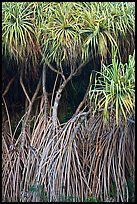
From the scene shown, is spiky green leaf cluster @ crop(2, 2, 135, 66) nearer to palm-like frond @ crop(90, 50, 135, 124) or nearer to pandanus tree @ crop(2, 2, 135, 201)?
pandanus tree @ crop(2, 2, 135, 201)

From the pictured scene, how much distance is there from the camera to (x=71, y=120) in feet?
15.4

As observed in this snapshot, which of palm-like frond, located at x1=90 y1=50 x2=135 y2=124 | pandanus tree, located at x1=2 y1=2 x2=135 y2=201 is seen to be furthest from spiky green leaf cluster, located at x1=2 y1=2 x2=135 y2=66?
palm-like frond, located at x1=90 y1=50 x2=135 y2=124

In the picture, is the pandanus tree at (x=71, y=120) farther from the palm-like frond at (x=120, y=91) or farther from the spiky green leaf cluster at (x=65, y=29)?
the palm-like frond at (x=120, y=91)

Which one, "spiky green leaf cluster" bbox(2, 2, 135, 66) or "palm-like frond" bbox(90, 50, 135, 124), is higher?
"spiky green leaf cluster" bbox(2, 2, 135, 66)

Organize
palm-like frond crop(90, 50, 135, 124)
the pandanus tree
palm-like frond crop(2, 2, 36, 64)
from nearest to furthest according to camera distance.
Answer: palm-like frond crop(90, 50, 135, 124)
the pandanus tree
palm-like frond crop(2, 2, 36, 64)

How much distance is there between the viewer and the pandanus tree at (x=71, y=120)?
4488mm

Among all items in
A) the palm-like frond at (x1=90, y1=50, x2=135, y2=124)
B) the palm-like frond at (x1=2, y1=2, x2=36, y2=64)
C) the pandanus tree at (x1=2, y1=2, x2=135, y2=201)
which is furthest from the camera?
the palm-like frond at (x1=2, y1=2, x2=36, y2=64)

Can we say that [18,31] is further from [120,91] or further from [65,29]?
[120,91]

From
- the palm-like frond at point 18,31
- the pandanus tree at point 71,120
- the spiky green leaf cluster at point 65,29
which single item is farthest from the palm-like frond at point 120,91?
the palm-like frond at point 18,31

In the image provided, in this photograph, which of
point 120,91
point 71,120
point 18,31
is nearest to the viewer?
point 120,91

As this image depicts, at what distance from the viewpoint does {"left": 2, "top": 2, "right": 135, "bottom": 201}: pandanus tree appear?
449cm

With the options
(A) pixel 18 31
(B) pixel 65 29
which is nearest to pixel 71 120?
(B) pixel 65 29

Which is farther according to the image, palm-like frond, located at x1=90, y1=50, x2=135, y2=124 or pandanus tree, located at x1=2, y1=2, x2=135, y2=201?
pandanus tree, located at x1=2, y1=2, x2=135, y2=201

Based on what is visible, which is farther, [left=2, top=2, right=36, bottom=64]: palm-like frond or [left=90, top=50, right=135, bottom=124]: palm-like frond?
[left=2, top=2, right=36, bottom=64]: palm-like frond
